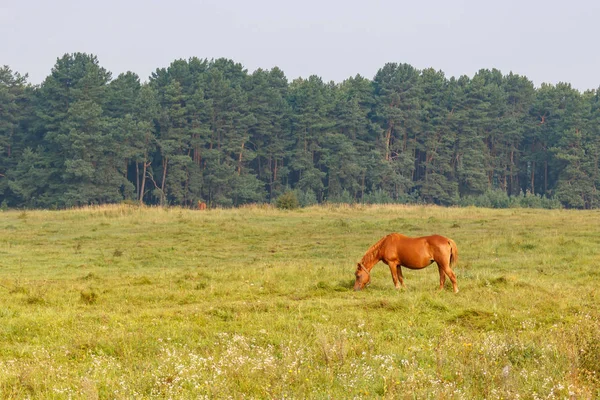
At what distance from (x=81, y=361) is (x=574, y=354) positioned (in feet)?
22.9

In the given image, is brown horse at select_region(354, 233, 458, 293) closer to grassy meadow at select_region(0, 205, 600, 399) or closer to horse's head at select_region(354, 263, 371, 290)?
horse's head at select_region(354, 263, 371, 290)

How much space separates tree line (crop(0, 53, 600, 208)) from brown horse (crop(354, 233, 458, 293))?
179ft

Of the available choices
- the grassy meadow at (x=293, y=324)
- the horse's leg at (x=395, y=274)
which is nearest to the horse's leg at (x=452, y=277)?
the grassy meadow at (x=293, y=324)

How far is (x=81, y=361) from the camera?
31.4 ft

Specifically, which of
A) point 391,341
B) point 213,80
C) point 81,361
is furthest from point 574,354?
point 213,80

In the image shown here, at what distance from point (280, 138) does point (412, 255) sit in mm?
69584

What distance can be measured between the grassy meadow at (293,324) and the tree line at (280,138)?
148 ft

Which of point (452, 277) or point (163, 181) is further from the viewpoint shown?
point (163, 181)

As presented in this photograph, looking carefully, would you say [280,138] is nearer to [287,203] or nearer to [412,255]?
[287,203]

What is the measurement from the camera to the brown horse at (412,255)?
51.2 ft

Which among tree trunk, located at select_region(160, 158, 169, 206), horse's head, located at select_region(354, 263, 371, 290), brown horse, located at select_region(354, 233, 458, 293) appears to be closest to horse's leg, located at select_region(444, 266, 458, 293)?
brown horse, located at select_region(354, 233, 458, 293)

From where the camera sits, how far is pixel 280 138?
277ft

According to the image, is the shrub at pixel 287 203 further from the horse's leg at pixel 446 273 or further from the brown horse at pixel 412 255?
the horse's leg at pixel 446 273

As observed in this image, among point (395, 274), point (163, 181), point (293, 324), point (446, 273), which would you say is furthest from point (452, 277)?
point (163, 181)
